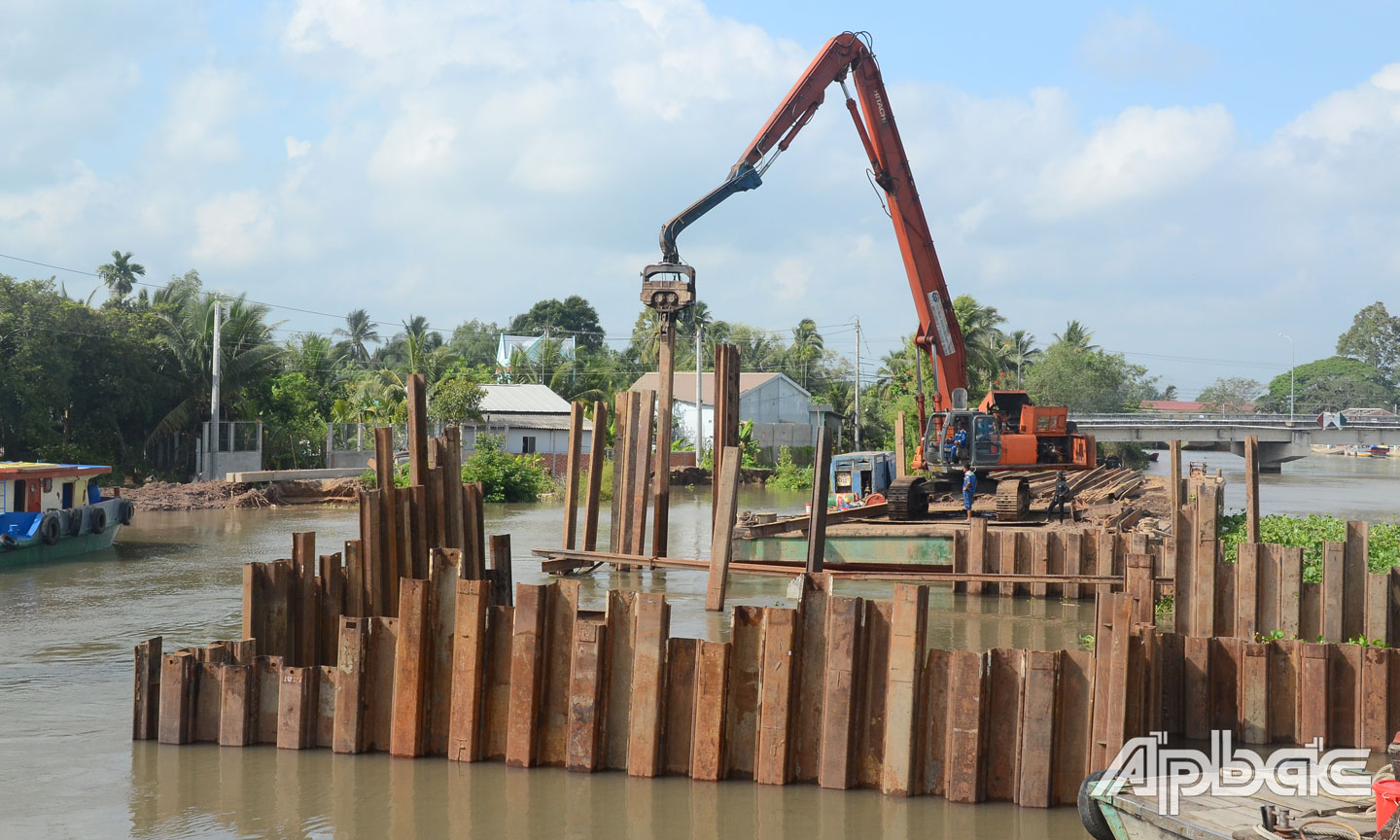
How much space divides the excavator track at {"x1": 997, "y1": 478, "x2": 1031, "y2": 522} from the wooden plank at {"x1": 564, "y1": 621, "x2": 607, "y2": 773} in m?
13.4

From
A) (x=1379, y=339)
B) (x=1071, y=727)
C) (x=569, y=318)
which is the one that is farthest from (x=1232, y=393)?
(x=1071, y=727)

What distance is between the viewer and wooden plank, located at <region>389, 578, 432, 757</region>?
876 cm

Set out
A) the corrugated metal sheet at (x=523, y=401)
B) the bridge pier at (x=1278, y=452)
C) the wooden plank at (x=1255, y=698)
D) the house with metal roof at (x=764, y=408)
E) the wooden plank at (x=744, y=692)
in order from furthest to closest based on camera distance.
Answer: the bridge pier at (x=1278, y=452) → the house with metal roof at (x=764, y=408) → the corrugated metal sheet at (x=523, y=401) → the wooden plank at (x=1255, y=698) → the wooden plank at (x=744, y=692)

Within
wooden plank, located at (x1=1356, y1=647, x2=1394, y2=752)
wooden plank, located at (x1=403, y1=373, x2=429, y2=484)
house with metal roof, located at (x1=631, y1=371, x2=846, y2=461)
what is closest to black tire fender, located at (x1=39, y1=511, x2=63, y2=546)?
wooden plank, located at (x1=403, y1=373, x2=429, y2=484)

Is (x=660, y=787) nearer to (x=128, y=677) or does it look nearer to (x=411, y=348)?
(x=128, y=677)

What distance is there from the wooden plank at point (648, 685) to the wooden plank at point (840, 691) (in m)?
1.13

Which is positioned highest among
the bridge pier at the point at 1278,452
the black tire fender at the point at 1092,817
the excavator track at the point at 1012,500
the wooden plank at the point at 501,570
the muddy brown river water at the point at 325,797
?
the bridge pier at the point at 1278,452

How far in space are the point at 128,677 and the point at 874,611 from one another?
8.53 meters

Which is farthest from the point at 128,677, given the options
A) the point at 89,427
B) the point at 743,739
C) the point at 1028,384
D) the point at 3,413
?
the point at 1028,384

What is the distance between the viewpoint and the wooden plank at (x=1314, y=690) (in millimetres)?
9117

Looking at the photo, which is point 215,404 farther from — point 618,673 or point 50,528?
point 618,673

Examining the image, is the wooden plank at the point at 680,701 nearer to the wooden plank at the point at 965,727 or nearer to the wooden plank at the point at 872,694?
the wooden plank at the point at 872,694

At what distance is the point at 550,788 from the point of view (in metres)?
8.38

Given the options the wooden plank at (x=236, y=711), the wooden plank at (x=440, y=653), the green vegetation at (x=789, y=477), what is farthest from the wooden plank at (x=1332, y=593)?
the green vegetation at (x=789, y=477)
